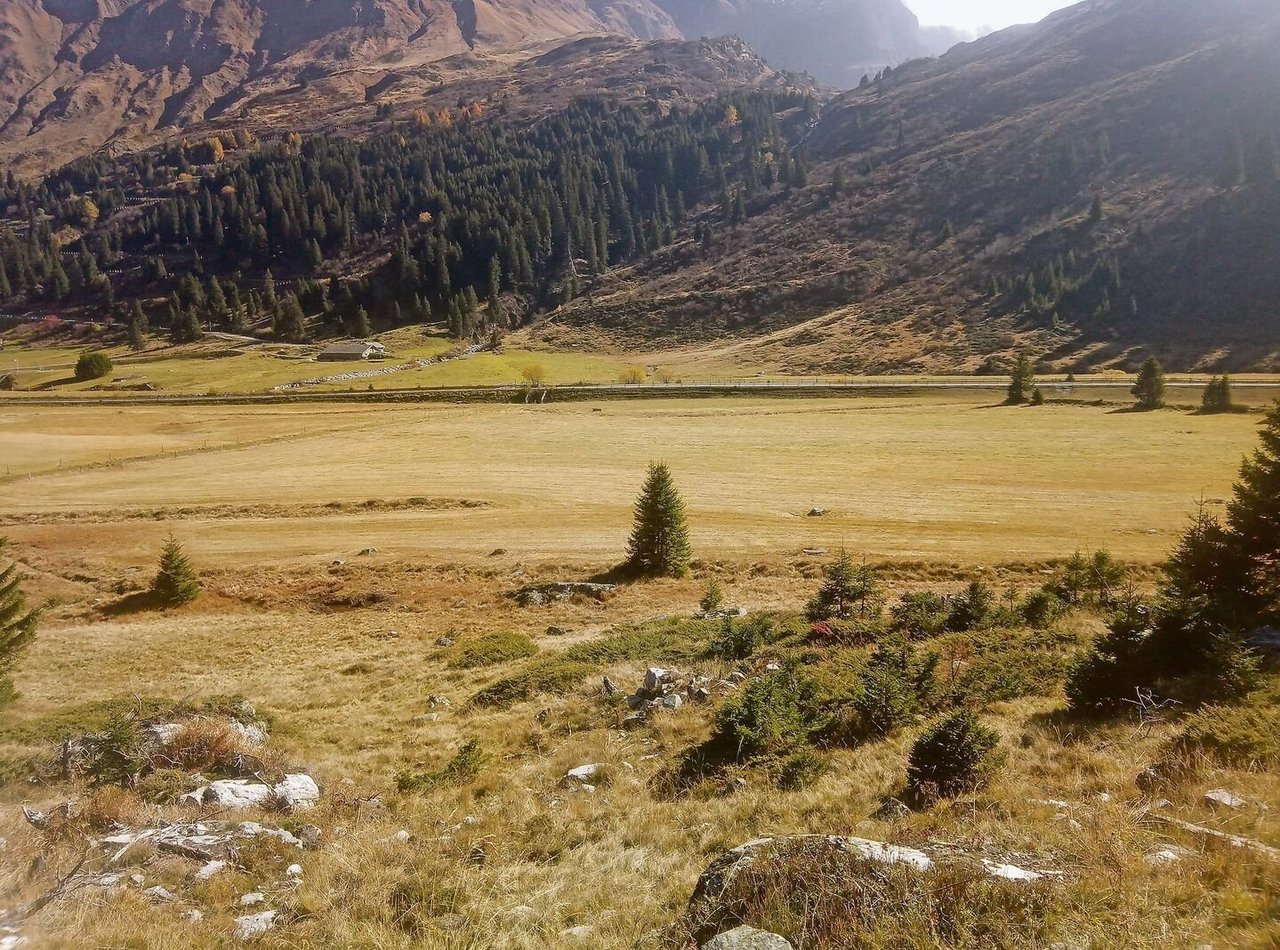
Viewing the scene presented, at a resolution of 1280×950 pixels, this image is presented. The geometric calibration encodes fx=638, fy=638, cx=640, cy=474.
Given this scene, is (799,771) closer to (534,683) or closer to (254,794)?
(254,794)

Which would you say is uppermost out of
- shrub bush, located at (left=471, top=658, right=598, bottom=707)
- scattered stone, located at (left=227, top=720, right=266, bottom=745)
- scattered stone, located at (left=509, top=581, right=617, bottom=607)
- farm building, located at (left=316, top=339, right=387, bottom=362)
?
farm building, located at (left=316, top=339, right=387, bottom=362)

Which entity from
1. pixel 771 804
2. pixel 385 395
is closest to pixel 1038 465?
pixel 771 804

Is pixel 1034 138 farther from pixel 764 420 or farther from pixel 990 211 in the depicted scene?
pixel 764 420

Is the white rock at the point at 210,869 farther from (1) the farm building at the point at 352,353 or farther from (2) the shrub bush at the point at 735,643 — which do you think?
(1) the farm building at the point at 352,353

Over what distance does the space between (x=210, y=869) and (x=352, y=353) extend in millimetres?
133597

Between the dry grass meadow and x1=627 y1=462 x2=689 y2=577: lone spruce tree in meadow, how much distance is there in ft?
3.82

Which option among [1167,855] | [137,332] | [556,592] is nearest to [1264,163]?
[556,592]

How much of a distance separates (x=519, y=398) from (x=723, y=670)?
80.8 m

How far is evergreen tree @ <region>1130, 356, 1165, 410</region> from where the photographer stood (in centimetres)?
7262

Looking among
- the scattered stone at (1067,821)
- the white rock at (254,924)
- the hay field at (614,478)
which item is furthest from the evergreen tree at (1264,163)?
the white rock at (254,924)

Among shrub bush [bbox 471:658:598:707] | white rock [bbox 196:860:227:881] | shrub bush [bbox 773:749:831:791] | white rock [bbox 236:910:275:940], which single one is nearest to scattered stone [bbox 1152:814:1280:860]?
shrub bush [bbox 773:749:831:791]

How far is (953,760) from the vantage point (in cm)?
922

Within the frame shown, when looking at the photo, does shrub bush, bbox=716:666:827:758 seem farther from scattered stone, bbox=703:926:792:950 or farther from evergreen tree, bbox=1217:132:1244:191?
evergreen tree, bbox=1217:132:1244:191

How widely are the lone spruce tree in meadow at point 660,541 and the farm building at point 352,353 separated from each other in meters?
113
